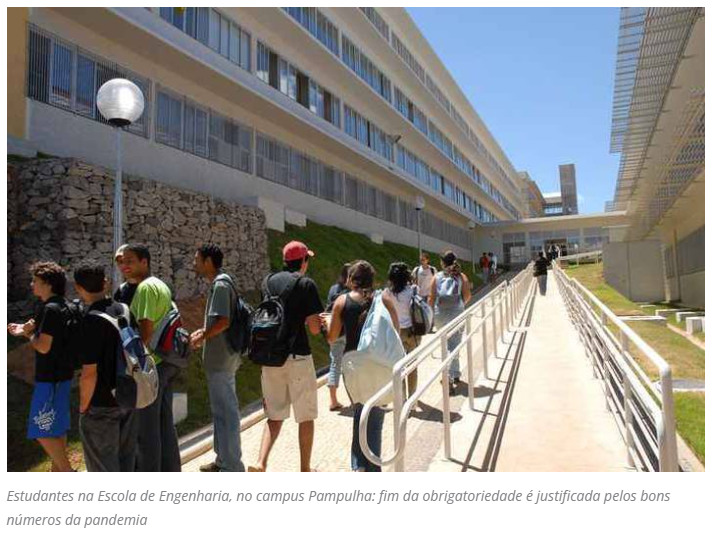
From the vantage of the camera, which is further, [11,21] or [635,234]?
[635,234]

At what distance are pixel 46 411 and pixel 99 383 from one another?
904 millimetres

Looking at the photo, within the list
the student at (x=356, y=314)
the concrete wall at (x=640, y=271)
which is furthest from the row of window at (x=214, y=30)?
the concrete wall at (x=640, y=271)

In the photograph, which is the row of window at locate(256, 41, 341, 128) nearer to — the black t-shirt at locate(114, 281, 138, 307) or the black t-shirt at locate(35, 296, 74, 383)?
the black t-shirt at locate(114, 281, 138, 307)

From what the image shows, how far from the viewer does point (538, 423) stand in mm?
4777

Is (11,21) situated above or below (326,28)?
below

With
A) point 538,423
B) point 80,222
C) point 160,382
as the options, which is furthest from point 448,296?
point 80,222

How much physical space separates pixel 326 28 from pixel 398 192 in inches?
432

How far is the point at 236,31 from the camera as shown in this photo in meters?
17.3

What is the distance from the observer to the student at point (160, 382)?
11.1 ft

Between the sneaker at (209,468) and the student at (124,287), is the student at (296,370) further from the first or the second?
the student at (124,287)

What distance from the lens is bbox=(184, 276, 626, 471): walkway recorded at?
3969 mm

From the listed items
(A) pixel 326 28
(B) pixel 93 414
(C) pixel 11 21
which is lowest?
(B) pixel 93 414

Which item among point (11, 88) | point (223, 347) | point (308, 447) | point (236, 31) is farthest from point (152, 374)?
point (236, 31)
